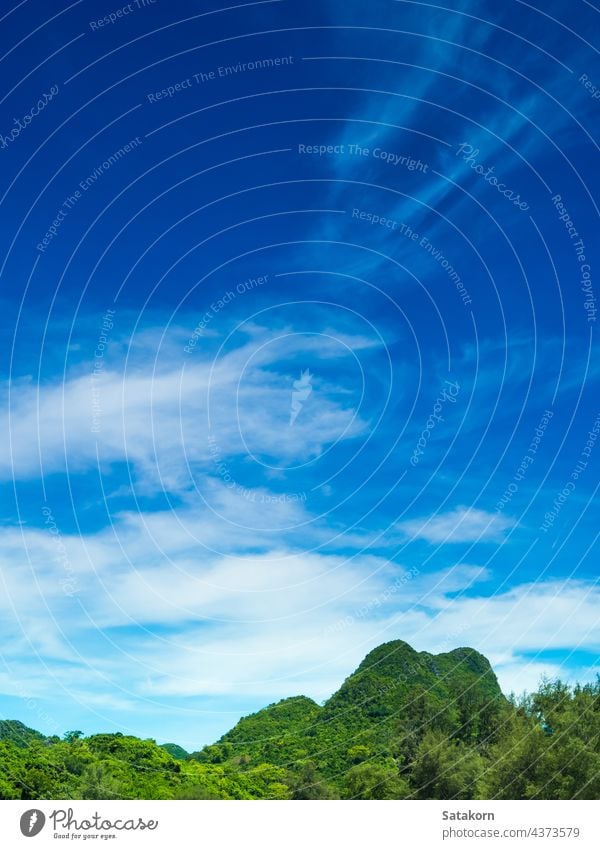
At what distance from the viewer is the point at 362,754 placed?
65.4 metres

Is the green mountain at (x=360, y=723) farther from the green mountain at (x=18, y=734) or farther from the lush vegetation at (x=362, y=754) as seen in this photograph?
the green mountain at (x=18, y=734)

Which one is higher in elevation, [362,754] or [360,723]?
[360,723]

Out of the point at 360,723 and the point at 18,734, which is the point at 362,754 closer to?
the point at 360,723

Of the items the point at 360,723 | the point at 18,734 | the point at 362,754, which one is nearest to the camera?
the point at 18,734

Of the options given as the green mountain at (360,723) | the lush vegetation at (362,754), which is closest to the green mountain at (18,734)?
the lush vegetation at (362,754)

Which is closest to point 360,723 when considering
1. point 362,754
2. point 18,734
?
point 362,754

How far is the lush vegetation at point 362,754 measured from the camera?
40.9 m

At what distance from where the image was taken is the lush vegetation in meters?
40.9

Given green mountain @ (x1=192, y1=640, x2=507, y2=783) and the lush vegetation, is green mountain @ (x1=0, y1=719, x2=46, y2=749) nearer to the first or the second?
the lush vegetation

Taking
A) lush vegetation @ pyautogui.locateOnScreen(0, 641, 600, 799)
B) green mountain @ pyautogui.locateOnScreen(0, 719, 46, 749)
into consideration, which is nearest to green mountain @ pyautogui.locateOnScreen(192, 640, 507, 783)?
lush vegetation @ pyautogui.locateOnScreen(0, 641, 600, 799)

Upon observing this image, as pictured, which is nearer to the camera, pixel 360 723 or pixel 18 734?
pixel 18 734
